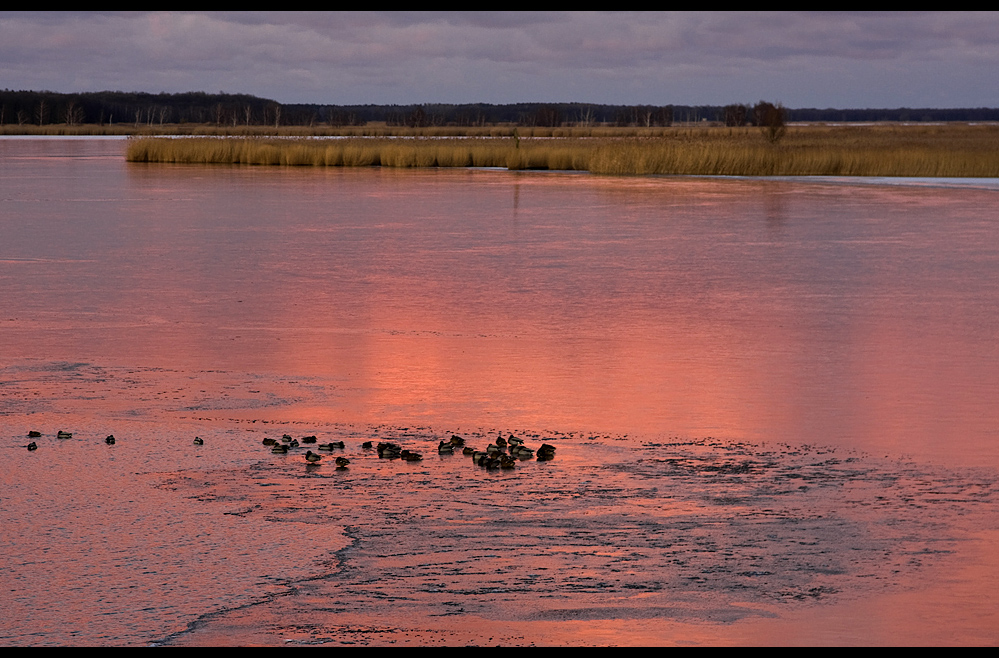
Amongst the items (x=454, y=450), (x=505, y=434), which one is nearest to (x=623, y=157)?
(x=505, y=434)

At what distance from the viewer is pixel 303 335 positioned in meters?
Answer: 10.2

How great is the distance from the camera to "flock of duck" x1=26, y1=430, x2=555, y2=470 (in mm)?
6395

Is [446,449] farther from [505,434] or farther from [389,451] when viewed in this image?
[505,434]

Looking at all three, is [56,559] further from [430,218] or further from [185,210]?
[185,210]

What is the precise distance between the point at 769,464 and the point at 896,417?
1.32m

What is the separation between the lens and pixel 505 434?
7016mm

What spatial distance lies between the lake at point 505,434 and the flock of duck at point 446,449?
0.22 feet

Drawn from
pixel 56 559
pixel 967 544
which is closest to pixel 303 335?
pixel 56 559

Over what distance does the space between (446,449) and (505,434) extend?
509 mm

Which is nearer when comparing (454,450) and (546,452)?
(546,452)

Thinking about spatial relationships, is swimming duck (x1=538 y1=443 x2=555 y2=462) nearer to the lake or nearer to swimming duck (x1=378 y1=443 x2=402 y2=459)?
the lake

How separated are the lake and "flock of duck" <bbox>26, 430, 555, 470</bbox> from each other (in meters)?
0.07

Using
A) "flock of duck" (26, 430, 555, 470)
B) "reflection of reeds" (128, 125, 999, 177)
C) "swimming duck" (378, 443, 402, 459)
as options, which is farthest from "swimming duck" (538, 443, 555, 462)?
"reflection of reeds" (128, 125, 999, 177)

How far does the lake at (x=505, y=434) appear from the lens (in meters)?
4.47
